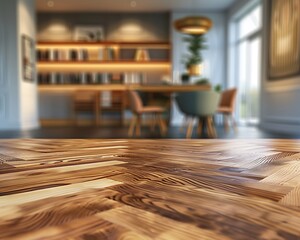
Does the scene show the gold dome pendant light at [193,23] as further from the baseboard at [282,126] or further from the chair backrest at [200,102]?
the baseboard at [282,126]

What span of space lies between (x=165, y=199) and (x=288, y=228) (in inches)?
3.9

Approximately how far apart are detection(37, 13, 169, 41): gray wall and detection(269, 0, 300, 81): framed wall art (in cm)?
310

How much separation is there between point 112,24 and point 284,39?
437 cm

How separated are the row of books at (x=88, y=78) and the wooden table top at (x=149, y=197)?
7.92 m

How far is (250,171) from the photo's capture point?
1.26 ft

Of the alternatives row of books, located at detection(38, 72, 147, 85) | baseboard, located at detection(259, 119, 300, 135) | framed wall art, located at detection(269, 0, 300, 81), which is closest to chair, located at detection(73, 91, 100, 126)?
row of books, located at detection(38, 72, 147, 85)

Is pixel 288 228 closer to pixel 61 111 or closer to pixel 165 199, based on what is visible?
pixel 165 199

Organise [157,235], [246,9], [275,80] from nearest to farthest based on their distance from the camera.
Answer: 1. [157,235]
2. [275,80]
3. [246,9]

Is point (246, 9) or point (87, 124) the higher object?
point (246, 9)

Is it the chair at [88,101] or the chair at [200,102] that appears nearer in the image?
the chair at [200,102]

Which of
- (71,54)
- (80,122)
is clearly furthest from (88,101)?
(71,54)

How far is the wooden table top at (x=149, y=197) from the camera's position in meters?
0.21

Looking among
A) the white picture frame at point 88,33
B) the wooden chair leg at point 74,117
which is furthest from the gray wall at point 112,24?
the wooden chair leg at point 74,117

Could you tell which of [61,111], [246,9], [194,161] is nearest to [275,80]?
[246,9]
